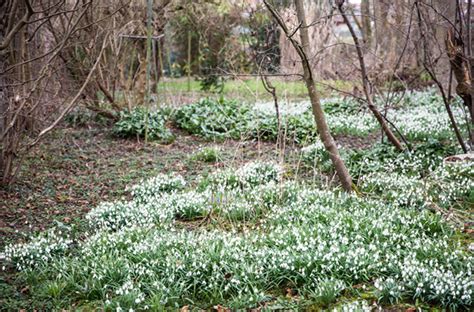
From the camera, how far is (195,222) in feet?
20.0

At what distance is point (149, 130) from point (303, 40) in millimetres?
5186

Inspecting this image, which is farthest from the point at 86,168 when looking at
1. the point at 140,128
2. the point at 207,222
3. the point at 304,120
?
the point at 304,120

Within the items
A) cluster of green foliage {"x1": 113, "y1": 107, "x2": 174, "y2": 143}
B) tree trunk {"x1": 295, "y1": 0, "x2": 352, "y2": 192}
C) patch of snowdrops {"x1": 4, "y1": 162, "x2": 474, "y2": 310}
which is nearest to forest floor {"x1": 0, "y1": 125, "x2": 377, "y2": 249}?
cluster of green foliage {"x1": 113, "y1": 107, "x2": 174, "y2": 143}

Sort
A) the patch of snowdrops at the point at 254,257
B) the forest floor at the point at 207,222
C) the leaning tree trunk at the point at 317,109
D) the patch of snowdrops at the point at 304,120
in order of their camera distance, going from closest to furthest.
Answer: the patch of snowdrops at the point at 254,257 < the forest floor at the point at 207,222 < the leaning tree trunk at the point at 317,109 < the patch of snowdrops at the point at 304,120

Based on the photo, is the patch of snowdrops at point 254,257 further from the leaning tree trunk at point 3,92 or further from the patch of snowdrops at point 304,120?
the patch of snowdrops at point 304,120

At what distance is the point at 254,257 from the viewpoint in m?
4.69

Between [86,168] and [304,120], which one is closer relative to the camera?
[86,168]

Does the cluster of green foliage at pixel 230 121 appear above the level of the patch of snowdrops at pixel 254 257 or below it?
above

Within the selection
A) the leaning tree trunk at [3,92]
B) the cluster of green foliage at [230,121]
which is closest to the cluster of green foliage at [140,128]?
the cluster of green foliage at [230,121]

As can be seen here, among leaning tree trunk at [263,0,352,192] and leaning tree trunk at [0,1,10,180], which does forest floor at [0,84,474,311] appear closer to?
leaning tree trunk at [263,0,352,192]

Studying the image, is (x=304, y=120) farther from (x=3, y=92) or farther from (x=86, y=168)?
(x=3, y=92)

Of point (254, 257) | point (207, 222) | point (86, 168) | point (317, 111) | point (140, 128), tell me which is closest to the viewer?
point (254, 257)

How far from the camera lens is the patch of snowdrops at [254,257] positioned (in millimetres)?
4148

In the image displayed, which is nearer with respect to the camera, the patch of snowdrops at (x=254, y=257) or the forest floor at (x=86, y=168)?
the patch of snowdrops at (x=254, y=257)
